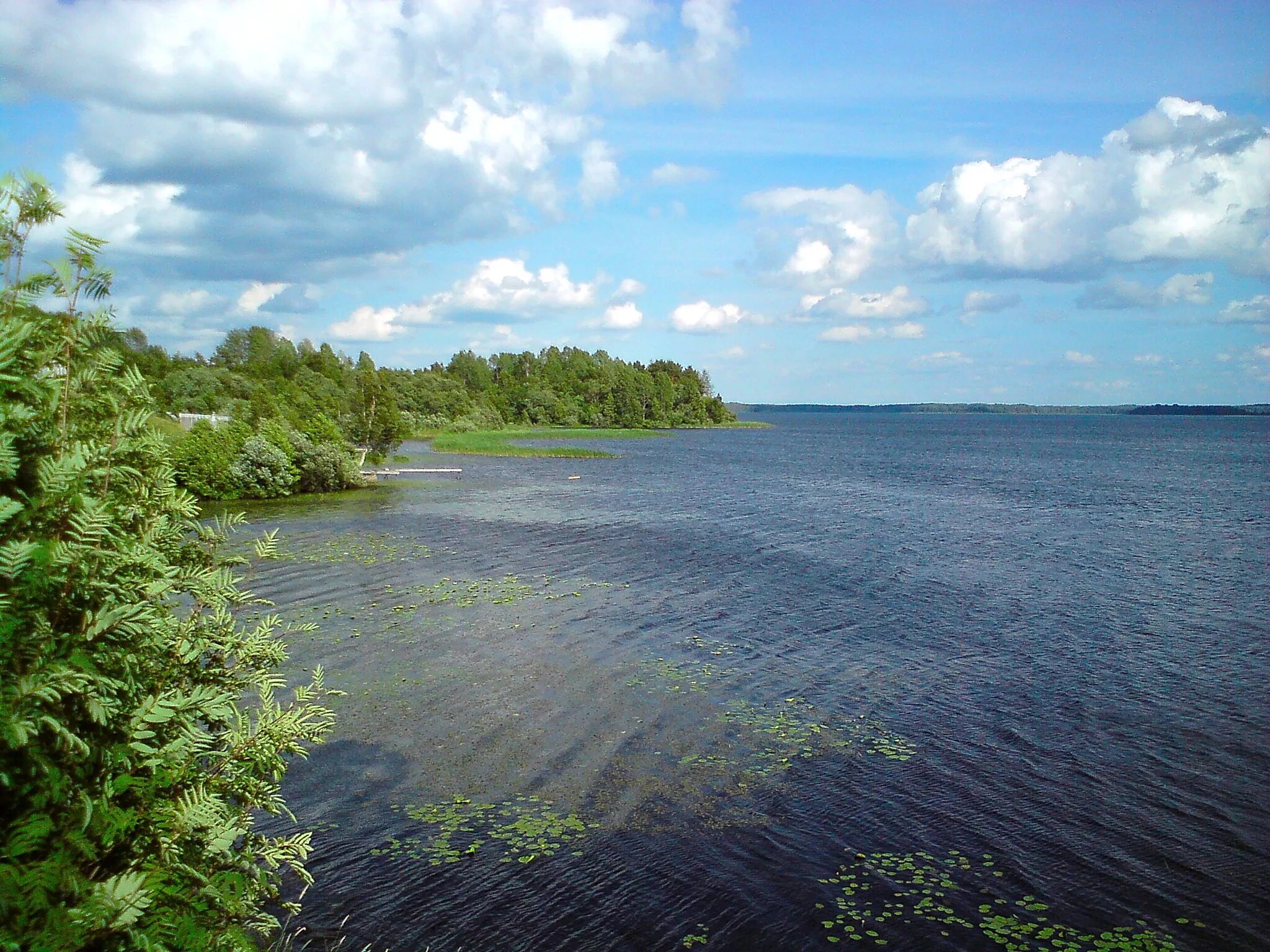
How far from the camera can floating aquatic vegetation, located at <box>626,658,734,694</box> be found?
67.4 ft

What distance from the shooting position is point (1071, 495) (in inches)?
2559

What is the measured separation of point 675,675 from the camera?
21406 millimetres

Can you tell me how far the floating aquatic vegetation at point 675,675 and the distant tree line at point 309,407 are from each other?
10.9 metres

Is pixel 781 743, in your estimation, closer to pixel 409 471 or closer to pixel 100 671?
pixel 100 671

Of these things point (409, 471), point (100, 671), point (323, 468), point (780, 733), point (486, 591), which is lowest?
point (780, 733)

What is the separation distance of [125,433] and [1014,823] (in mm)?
14137

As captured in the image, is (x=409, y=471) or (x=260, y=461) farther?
(x=409, y=471)

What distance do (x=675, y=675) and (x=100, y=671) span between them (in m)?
16.9

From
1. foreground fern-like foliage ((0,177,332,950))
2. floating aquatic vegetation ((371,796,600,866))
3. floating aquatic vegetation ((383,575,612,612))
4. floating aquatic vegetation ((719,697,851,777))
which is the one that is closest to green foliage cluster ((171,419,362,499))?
floating aquatic vegetation ((383,575,612,612))

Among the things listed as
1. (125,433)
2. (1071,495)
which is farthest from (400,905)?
(1071,495)

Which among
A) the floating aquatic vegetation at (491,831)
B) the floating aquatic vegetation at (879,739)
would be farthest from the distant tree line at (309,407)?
the floating aquatic vegetation at (879,739)

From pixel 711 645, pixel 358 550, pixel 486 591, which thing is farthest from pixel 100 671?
pixel 358 550

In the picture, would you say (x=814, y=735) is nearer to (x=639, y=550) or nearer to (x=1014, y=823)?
(x=1014, y=823)

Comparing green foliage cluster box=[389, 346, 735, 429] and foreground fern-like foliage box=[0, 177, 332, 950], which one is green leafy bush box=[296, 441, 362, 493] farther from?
green foliage cluster box=[389, 346, 735, 429]
